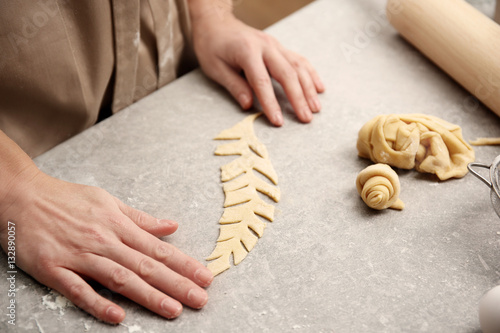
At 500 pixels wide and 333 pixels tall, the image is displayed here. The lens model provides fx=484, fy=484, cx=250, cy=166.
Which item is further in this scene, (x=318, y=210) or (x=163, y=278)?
(x=318, y=210)

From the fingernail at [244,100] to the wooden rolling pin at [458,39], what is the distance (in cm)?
49

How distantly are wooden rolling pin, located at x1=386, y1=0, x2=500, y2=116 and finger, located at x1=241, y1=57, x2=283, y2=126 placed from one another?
16.8 inches

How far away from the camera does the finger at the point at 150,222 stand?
88 centimetres

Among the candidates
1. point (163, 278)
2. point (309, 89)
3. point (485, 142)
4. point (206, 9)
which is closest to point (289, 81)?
point (309, 89)

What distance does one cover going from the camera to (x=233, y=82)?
3.94 ft

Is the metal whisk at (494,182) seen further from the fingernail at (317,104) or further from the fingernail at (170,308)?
the fingernail at (170,308)

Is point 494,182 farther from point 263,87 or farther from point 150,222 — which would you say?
point 150,222

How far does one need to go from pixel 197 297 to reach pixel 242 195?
0.83ft


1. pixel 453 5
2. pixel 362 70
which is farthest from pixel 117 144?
pixel 453 5

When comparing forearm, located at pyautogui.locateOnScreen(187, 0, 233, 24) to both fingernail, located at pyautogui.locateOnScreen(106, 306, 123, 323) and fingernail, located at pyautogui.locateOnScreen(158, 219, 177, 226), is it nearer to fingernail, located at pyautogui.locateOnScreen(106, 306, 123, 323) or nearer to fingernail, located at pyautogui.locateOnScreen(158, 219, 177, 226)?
fingernail, located at pyautogui.locateOnScreen(158, 219, 177, 226)

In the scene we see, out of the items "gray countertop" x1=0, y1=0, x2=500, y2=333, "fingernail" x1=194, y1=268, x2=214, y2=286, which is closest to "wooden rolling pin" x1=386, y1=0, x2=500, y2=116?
"gray countertop" x1=0, y1=0, x2=500, y2=333

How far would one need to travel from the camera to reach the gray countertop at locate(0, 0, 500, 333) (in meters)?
0.80

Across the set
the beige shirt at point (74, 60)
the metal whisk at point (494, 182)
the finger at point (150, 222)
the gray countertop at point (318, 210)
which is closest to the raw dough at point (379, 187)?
the gray countertop at point (318, 210)

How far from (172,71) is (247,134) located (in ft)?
1.07
